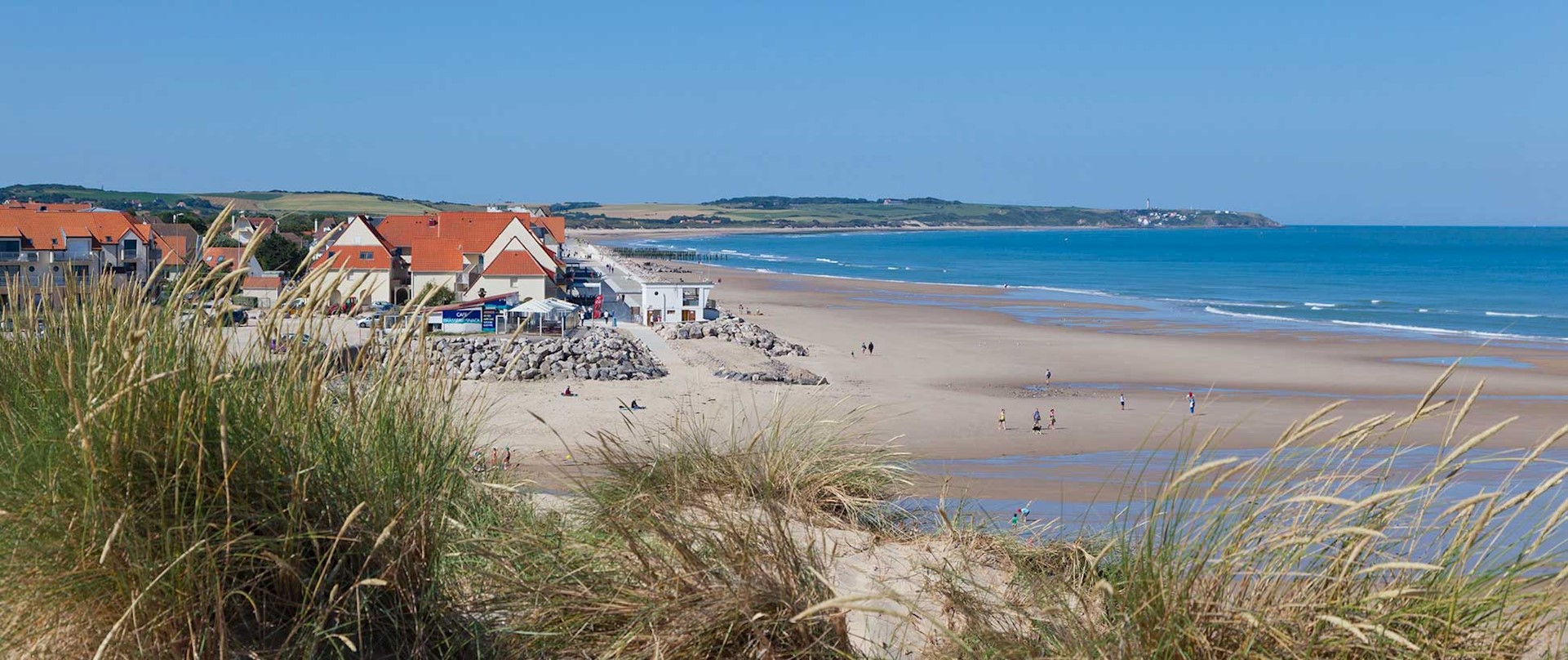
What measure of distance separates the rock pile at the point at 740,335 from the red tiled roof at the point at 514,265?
6.14 m

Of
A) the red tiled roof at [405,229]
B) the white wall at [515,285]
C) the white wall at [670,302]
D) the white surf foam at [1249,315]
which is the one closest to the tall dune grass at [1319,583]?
the white wall at [670,302]

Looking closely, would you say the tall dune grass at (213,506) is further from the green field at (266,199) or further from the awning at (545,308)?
the green field at (266,199)

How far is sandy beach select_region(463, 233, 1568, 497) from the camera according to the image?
2098cm

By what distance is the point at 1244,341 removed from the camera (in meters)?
39.3

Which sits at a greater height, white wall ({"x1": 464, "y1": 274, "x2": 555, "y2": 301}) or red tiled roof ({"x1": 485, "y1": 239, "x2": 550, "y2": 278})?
red tiled roof ({"x1": 485, "y1": 239, "x2": 550, "y2": 278})

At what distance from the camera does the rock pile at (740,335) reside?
3472 cm

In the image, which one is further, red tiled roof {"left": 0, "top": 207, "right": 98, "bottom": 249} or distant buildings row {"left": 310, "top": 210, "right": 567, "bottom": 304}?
distant buildings row {"left": 310, "top": 210, "right": 567, "bottom": 304}

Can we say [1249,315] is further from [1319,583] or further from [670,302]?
[1319,583]

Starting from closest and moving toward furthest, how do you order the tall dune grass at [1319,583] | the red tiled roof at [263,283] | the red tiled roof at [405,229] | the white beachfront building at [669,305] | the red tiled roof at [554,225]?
the tall dune grass at [1319,583], the red tiled roof at [263,283], the white beachfront building at [669,305], the red tiled roof at [405,229], the red tiled roof at [554,225]

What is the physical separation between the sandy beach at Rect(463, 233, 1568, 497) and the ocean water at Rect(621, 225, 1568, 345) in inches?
135

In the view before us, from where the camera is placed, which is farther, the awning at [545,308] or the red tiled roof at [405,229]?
the red tiled roof at [405,229]

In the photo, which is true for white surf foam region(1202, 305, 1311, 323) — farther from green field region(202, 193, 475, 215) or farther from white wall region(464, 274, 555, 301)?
green field region(202, 193, 475, 215)

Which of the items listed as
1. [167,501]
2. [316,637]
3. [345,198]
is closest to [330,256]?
[167,501]

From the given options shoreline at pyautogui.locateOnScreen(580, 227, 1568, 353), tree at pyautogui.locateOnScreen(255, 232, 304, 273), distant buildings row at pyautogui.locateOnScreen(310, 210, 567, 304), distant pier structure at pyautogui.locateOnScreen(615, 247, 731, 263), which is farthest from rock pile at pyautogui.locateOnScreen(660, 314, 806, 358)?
distant pier structure at pyautogui.locateOnScreen(615, 247, 731, 263)
